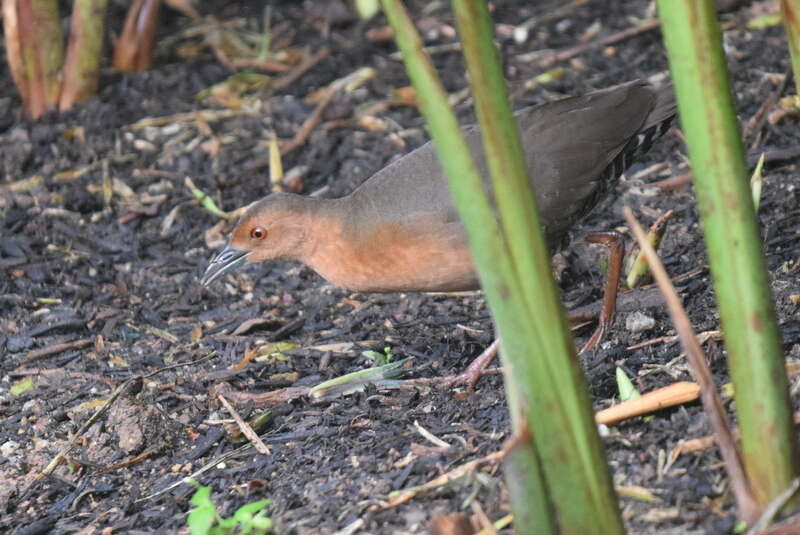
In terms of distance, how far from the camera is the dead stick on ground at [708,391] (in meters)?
2.38

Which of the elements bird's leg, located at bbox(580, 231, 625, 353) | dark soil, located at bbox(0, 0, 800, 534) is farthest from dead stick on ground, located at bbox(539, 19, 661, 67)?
bird's leg, located at bbox(580, 231, 625, 353)

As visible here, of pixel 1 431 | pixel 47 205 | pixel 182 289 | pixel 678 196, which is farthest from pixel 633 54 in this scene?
pixel 1 431

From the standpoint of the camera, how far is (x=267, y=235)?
16.6 ft

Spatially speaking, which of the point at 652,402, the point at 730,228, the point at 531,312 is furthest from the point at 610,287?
the point at 531,312

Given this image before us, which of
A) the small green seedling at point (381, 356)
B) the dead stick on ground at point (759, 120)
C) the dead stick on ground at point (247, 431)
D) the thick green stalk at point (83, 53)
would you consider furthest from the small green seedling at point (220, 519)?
the thick green stalk at point (83, 53)

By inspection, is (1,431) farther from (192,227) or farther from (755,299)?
(755,299)

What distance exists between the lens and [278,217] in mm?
5023

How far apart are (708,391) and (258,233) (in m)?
2.95

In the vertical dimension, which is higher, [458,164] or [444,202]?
[458,164]

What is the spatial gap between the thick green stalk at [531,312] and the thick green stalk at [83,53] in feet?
16.5

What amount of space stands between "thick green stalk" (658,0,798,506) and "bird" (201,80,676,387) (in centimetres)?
199

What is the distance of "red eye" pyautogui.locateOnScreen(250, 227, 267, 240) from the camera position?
5059 mm

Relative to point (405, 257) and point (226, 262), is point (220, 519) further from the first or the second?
point (226, 262)

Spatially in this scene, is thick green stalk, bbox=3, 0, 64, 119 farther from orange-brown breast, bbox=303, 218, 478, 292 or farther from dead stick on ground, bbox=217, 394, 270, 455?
dead stick on ground, bbox=217, 394, 270, 455
